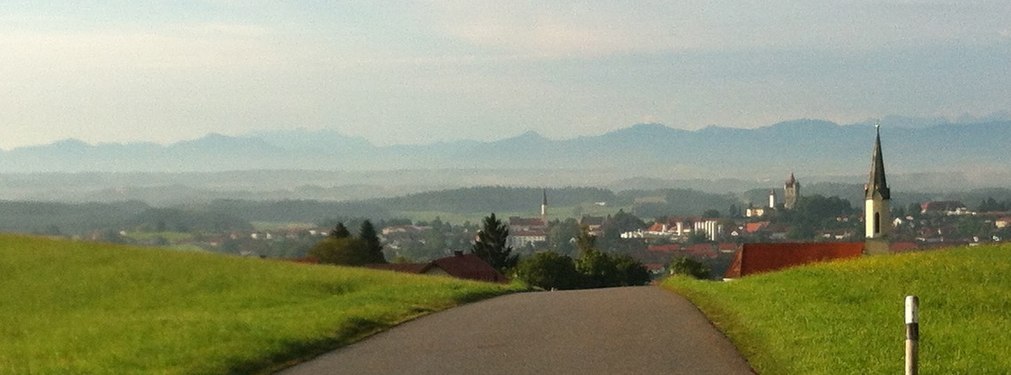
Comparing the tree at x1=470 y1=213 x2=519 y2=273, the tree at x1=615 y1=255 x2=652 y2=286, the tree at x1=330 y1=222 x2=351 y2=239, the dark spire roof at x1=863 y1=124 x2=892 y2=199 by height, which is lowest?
the tree at x1=615 y1=255 x2=652 y2=286

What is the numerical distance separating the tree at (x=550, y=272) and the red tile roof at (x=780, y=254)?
15.8 meters

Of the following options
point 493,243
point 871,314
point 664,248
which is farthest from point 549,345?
point 664,248

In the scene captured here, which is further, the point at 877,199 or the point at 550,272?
the point at 877,199

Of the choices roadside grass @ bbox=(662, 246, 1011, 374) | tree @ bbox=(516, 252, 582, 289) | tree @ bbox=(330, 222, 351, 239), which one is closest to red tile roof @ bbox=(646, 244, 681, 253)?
tree @ bbox=(330, 222, 351, 239)

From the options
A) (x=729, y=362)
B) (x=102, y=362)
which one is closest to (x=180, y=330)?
(x=102, y=362)

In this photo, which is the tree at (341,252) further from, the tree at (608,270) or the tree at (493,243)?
the tree at (493,243)

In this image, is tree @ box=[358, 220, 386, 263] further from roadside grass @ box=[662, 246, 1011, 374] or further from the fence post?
the fence post

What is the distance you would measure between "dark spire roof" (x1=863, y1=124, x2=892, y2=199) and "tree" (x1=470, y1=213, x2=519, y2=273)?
122 ft

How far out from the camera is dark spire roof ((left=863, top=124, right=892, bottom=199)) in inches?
3898

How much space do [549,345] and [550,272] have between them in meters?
75.7

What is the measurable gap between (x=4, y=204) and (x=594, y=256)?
50.8m

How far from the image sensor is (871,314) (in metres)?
17.3

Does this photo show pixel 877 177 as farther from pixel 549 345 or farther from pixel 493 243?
pixel 549 345

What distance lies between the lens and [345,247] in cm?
9694
